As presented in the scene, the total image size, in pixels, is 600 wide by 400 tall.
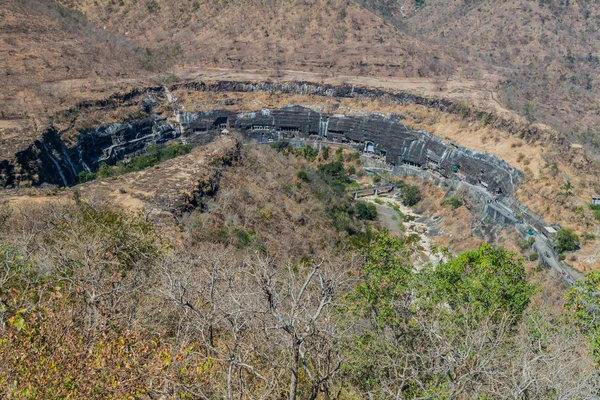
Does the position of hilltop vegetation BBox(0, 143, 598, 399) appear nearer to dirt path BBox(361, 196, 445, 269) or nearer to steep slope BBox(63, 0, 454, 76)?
dirt path BBox(361, 196, 445, 269)

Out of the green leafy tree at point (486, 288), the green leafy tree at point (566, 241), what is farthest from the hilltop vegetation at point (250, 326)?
the green leafy tree at point (566, 241)

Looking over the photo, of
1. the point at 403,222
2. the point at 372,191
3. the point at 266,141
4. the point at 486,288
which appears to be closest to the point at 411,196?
the point at 403,222

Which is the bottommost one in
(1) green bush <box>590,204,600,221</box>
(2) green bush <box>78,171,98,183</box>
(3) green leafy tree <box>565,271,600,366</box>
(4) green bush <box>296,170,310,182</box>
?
(2) green bush <box>78,171,98,183</box>

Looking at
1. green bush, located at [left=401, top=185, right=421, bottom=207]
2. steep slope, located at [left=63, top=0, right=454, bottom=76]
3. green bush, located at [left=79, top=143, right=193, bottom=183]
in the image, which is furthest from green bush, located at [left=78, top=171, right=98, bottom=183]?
steep slope, located at [left=63, top=0, right=454, bottom=76]

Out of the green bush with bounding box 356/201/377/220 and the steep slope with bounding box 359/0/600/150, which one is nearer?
the green bush with bounding box 356/201/377/220

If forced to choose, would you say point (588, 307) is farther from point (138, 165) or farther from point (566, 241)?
point (138, 165)

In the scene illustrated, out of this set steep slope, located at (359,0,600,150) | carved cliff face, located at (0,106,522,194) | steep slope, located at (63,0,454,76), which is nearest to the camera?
carved cliff face, located at (0,106,522,194)

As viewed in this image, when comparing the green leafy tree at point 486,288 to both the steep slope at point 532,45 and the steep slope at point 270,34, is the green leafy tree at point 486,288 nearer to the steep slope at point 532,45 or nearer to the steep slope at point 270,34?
Result: the steep slope at point 532,45

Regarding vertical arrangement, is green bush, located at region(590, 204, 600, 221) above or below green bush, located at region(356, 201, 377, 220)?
above
